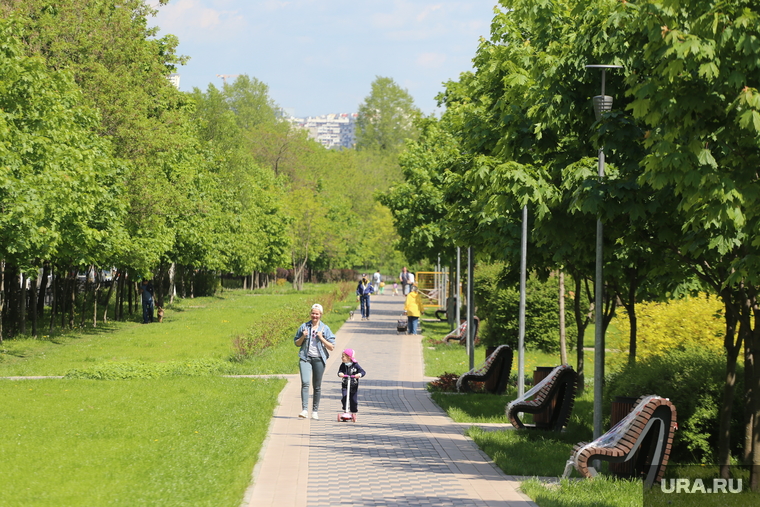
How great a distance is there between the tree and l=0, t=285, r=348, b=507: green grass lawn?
350ft

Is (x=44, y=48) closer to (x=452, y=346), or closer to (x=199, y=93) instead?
(x=452, y=346)

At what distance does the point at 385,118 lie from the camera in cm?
13200

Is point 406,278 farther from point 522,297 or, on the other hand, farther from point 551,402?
point 551,402

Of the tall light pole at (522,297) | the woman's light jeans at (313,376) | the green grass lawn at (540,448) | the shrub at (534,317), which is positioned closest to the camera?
the green grass lawn at (540,448)

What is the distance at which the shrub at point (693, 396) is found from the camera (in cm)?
1047

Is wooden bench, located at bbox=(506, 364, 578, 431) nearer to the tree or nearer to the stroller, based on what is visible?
the stroller

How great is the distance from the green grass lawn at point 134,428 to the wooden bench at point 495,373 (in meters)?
3.71

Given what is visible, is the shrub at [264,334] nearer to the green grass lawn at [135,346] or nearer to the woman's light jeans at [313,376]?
the green grass lawn at [135,346]

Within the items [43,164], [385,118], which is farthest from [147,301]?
[385,118]

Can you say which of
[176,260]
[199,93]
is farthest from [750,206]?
[199,93]

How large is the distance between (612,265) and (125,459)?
777 cm

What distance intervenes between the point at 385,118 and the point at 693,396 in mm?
123277

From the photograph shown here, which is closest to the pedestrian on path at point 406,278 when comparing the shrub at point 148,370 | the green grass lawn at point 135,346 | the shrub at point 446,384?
the green grass lawn at point 135,346

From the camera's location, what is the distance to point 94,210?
27.4m
